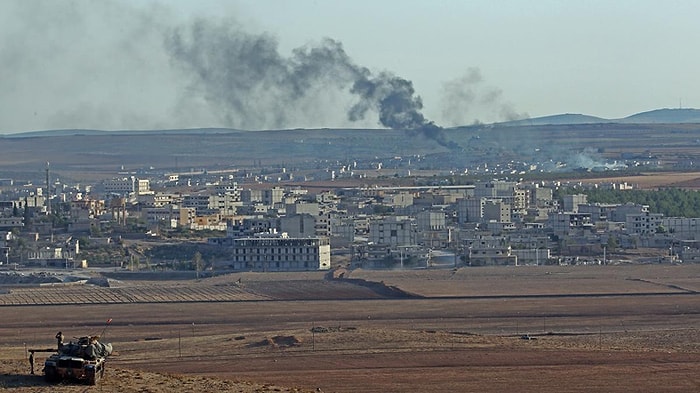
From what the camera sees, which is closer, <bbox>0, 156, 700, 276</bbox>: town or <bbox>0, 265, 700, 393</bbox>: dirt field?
<bbox>0, 265, 700, 393</bbox>: dirt field

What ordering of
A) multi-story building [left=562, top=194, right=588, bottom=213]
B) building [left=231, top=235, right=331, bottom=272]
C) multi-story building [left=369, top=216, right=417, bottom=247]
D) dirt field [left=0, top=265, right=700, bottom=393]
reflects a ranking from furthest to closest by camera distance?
multi-story building [left=562, top=194, right=588, bottom=213], multi-story building [left=369, top=216, right=417, bottom=247], building [left=231, top=235, right=331, bottom=272], dirt field [left=0, top=265, right=700, bottom=393]

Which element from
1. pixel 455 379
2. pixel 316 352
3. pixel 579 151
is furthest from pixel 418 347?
pixel 579 151

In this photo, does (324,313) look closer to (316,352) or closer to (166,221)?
(316,352)

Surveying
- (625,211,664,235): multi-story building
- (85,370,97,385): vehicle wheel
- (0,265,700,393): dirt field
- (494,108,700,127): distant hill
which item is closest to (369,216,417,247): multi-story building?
(625,211,664,235): multi-story building

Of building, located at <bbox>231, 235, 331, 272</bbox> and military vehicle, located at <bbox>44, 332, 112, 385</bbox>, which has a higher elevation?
military vehicle, located at <bbox>44, 332, 112, 385</bbox>

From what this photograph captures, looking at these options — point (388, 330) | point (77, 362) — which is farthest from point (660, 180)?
point (77, 362)

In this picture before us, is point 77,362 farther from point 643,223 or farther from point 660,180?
point 660,180

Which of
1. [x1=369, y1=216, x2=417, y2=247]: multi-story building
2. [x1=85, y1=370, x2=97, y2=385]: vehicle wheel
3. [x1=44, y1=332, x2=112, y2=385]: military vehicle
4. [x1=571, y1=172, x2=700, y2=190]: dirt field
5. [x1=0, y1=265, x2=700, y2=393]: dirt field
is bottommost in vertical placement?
[x1=0, y1=265, x2=700, y2=393]: dirt field

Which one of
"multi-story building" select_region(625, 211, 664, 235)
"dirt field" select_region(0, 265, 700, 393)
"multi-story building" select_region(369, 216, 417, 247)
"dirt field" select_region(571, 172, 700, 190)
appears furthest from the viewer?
"dirt field" select_region(571, 172, 700, 190)

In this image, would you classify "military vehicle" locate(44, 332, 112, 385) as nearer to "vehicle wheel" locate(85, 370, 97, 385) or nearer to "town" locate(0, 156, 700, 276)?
"vehicle wheel" locate(85, 370, 97, 385)
